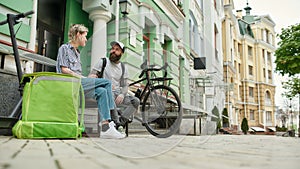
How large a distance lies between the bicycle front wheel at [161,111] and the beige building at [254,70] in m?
24.1

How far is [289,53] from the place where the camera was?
10758 millimetres

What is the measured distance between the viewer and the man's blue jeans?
8.96 ft

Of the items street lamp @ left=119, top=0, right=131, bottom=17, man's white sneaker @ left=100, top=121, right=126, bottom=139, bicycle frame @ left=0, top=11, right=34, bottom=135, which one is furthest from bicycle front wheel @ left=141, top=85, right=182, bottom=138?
street lamp @ left=119, top=0, right=131, bottom=17

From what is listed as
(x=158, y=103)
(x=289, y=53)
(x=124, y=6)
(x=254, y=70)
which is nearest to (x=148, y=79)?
(x=158, y=103)

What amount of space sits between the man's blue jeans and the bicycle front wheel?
0.34 metres

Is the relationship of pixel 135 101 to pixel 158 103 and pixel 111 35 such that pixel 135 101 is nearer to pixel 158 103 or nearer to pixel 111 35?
pixel 158 103

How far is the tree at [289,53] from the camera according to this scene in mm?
10492

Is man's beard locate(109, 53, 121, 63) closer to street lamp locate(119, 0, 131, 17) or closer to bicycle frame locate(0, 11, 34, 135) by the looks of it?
bicycle frame locate(0, 11, 34, 135)

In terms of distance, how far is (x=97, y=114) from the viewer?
288cm

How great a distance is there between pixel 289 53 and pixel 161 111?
9.65 metres

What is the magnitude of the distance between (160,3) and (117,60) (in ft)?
17.1

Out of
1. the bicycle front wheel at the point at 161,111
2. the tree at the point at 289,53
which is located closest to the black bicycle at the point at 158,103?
the bicycle front wheel at the point at 161,111

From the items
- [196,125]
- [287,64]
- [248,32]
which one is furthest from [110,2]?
[248,32]

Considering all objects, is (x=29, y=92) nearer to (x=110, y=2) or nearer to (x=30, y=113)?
(x=30, y=113)
